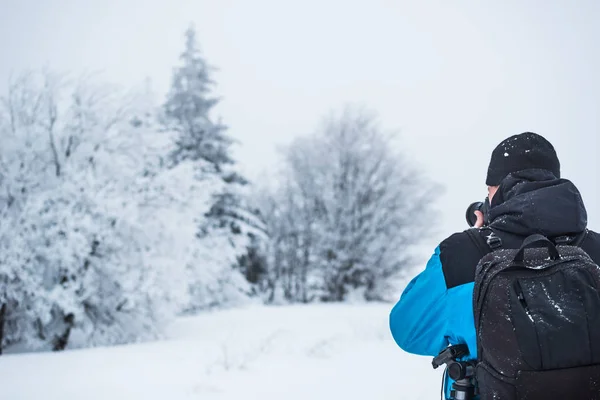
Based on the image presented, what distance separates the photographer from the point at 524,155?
194 cm

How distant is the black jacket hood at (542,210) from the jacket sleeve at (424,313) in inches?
11.4

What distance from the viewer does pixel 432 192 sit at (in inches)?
857

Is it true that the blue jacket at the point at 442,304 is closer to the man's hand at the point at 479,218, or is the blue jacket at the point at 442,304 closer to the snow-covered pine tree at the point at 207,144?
the man's hand at the point at 479,218

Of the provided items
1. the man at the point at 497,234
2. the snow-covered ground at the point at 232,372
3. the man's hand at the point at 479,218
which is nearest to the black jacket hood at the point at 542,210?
the man at the point at 497,234

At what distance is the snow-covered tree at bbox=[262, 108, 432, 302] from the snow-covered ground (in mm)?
13303

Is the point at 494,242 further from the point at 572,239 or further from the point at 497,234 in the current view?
the point at 572,239

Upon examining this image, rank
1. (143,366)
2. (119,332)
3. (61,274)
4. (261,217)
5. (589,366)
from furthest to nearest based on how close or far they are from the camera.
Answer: (261,217)
(119,332)
(61,274)
(143,366)
(589,366)

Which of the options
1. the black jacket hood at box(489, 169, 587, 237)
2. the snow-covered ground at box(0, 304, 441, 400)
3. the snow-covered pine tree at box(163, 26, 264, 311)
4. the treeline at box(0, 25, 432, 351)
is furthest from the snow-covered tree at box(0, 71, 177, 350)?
the black jacket hood at box(489, 169, 587, 237)

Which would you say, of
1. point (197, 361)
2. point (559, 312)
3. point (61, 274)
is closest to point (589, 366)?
point (559, 312)

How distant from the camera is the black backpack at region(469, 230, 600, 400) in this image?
1.56 metres

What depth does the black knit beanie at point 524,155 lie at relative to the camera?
6.34 feet

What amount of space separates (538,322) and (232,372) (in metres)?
4.67

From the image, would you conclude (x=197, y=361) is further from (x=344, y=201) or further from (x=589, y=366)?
(x=344, y=201)

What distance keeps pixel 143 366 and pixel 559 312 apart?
5.64m
